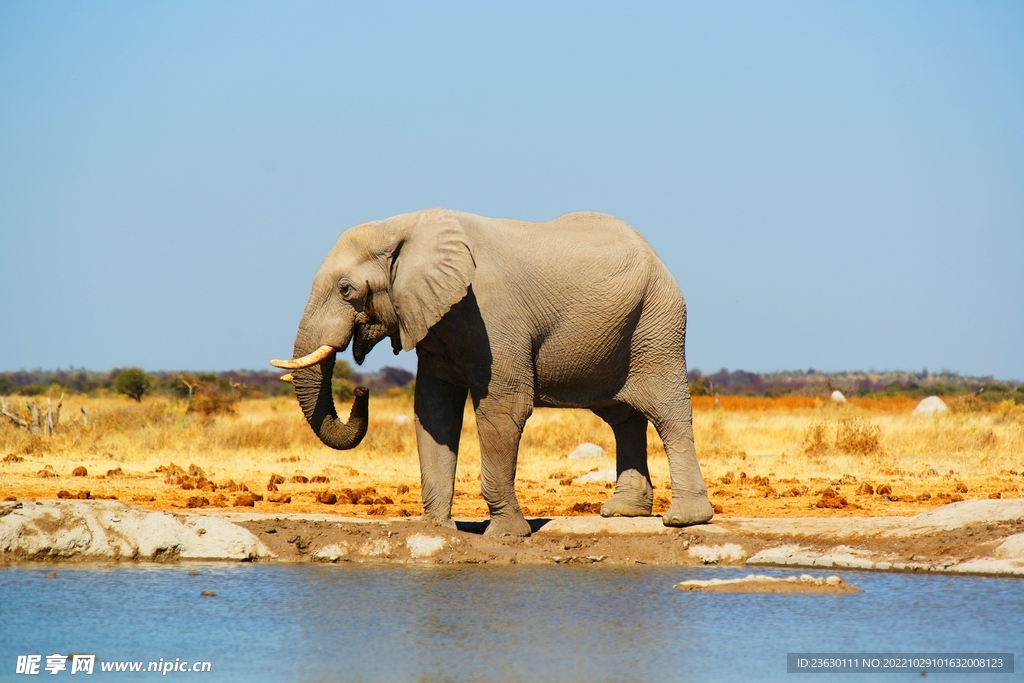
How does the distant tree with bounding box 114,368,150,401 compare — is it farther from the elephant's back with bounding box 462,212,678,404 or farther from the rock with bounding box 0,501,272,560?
the elephant's back with bounding box 462,212,678,404

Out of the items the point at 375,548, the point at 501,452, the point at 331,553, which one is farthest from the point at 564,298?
the point at 331,553

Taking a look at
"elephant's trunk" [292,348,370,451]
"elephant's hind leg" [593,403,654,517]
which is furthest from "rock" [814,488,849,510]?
"elephant's trunk" [292,348,370,451]

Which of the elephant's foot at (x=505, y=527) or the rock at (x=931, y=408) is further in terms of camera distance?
the rock at (x=931, y=408)

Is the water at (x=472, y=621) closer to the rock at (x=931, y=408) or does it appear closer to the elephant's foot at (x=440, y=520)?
the elephant's foot at (x=440, y=520)

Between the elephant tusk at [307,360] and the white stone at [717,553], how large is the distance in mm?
3592

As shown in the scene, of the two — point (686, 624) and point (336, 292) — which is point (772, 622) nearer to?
point (686, 624)

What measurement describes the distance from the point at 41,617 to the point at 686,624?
4516 millimetres

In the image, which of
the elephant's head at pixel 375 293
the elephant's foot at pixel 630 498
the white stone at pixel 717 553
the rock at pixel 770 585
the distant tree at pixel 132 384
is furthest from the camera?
the distant tree at pixel 132 384

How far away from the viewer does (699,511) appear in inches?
473

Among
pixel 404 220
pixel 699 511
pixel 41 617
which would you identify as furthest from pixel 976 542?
pixel 41 617

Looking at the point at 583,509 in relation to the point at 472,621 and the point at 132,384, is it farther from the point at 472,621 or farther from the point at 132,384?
the point at 132,384

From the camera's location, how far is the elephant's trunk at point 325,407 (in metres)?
11.3

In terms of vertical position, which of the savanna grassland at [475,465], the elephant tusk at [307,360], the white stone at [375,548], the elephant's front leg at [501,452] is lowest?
the savanna grassland at [475,465]

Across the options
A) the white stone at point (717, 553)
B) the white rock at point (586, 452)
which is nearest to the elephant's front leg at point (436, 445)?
the white stone at point (717, 553)
